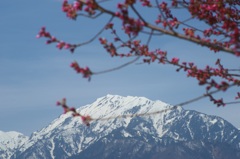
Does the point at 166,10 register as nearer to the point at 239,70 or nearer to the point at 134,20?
the point at 239,70

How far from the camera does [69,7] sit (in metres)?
6.15

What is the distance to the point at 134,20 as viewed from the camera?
219 inches

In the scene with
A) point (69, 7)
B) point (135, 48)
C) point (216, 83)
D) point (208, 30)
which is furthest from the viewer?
point (208, 30)

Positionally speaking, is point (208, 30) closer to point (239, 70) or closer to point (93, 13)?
point (239, 70)

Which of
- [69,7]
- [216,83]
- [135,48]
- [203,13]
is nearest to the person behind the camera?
[69,7]

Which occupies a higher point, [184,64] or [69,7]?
[184,64]

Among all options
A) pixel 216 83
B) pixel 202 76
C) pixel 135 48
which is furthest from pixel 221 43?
pixel 216 83

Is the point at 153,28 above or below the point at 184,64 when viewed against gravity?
below

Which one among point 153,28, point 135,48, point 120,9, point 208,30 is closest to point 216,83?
point 153,28

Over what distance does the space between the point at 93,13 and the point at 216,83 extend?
2.26m

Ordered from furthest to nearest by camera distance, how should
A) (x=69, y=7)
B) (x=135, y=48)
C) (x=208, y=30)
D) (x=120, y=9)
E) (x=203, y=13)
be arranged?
(x=208, y=30) → (x=135, y=48) → (x=203, y=13) → (x=69, y=7) → (x=120, y=9)

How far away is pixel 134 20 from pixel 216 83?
6.32 ft

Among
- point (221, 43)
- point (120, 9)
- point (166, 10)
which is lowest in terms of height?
point (120, 9)

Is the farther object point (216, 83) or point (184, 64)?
point (184, 64)
